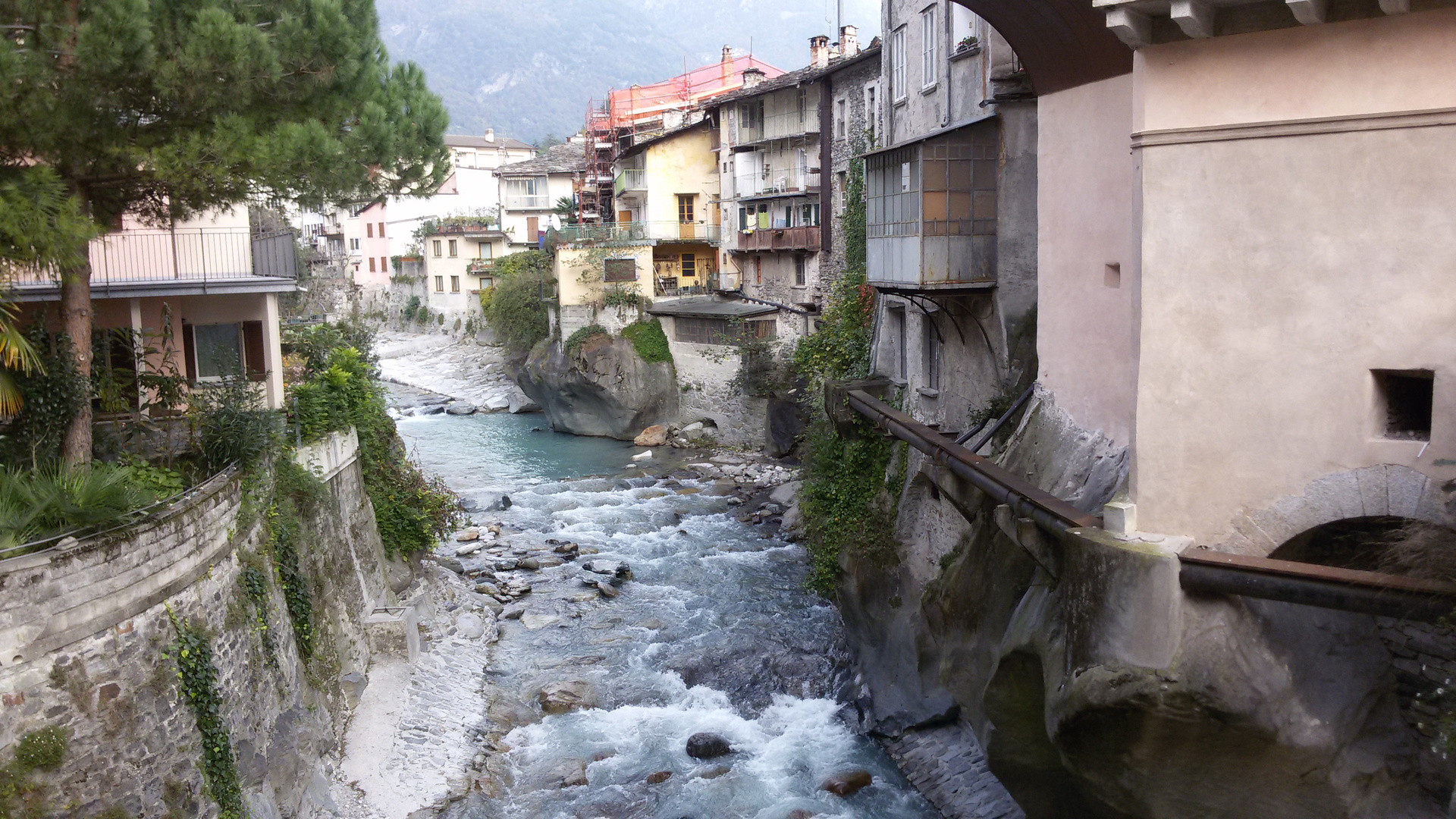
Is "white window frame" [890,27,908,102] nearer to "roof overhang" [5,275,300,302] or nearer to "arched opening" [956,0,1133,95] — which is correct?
"arched opening" [956,0,1133,95]

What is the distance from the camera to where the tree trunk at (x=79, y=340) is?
11172 millimetres

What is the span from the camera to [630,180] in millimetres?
47125

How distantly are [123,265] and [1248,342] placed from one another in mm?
15744

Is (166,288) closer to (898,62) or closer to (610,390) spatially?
(898,62)

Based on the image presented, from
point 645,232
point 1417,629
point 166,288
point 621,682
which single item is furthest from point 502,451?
point 1417,629

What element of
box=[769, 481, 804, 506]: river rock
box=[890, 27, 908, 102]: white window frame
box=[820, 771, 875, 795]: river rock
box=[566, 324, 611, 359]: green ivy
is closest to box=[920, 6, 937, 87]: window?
box=[890, 27, 908, 102]: white window frame

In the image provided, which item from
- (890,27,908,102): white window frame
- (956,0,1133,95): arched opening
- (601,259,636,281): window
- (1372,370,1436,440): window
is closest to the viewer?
(1372,370,1436,440): window

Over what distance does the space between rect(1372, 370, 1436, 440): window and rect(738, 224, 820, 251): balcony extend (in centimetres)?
2694

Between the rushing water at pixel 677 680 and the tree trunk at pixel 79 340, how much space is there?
6338 millimetres

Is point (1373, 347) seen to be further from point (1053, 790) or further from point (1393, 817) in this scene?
point (1053, 790)

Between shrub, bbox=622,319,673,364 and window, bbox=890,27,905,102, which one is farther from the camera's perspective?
shrub, bbox=622,319,673,364

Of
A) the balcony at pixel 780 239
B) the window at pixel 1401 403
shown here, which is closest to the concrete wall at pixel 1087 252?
the window at pixel 1401 403

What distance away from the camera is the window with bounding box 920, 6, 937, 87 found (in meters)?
18.4

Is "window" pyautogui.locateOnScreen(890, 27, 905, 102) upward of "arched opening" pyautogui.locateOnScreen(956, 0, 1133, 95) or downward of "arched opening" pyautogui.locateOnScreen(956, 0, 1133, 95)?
upward
